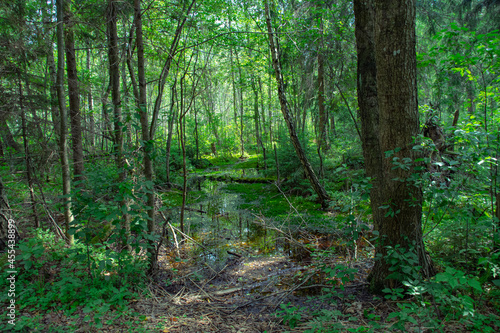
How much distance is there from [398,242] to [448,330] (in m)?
0.84

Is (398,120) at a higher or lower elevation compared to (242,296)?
higher

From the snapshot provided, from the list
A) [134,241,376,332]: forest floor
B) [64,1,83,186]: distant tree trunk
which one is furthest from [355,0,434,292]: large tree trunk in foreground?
[64,1,83,186]: distant tree trunk

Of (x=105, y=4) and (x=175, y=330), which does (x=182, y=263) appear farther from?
(x=105, y=4)

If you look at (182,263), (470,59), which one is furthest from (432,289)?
(182,263)

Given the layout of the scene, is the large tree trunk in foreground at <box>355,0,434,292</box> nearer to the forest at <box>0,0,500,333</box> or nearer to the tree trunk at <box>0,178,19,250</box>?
the forest at <box>0,0,500,333</box>

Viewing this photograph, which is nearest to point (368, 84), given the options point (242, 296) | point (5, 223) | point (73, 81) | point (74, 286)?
point (242, 296)

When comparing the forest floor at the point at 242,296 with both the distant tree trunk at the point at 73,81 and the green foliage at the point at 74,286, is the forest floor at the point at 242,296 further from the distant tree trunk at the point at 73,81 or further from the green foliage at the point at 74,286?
the distant tree trunk at the point at 73,81

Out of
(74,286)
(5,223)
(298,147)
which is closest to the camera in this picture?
(74,286)

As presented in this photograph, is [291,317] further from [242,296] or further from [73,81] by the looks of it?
[73,81]

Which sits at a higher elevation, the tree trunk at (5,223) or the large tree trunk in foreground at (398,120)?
the large tree trunk in foreground at (398,120)

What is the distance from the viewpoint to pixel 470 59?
3.00 m

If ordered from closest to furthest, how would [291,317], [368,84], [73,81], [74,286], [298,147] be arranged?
[291,317], [74,286], [368,84], [73,81], [298,147]

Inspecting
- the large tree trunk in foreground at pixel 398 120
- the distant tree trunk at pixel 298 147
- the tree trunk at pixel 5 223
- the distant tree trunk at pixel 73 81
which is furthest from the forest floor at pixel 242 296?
the distant tree trunk at pixel 298 147

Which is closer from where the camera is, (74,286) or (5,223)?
(74,286)
